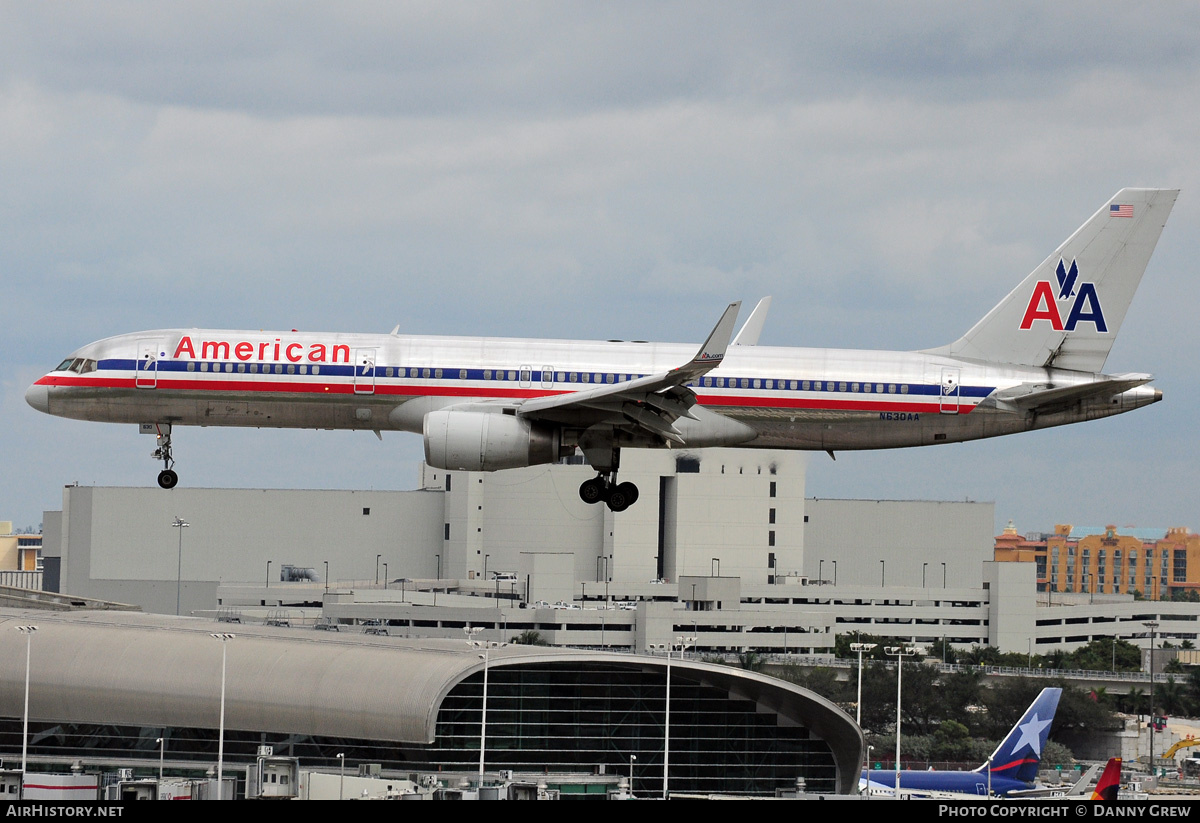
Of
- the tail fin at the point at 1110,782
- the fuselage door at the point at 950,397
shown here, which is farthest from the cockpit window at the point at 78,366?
the tail fin at the point at 1110,782

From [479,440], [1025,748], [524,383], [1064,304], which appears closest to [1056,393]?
[1064,304]

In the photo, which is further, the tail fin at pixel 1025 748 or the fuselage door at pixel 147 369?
the tail fin at pixel 1025 748

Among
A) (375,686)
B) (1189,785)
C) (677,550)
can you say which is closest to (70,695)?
(375,686)

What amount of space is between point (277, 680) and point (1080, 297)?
124 ft

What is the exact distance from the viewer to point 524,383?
48531 mm

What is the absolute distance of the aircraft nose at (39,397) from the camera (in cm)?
5171

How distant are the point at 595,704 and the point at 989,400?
29.4m

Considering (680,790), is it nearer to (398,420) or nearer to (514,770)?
(514,770)

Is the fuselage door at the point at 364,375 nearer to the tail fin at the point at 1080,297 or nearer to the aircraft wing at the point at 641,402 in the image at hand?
the aircraft wing at the point at 641,402

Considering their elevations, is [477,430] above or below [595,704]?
above

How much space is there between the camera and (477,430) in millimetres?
46844

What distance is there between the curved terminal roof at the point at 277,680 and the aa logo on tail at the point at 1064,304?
86.6 ft

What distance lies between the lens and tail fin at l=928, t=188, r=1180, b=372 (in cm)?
5122

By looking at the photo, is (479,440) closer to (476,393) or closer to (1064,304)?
(476,393)
